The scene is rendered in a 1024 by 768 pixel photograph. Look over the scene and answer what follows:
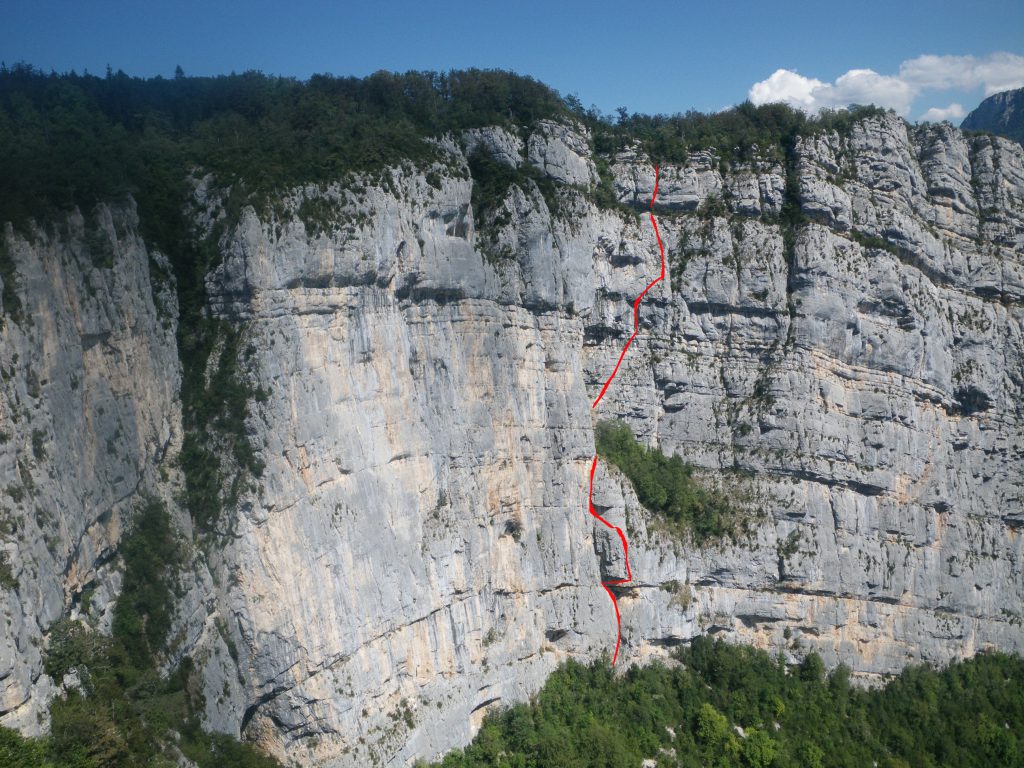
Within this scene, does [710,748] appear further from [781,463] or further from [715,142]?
[715,142]

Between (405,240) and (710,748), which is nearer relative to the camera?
(405,240)

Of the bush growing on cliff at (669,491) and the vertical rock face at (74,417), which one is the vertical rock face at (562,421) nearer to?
the vertical rock face at (74,417)

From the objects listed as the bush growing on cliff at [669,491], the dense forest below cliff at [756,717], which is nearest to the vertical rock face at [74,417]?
the dense forest below cliff at [756,717]

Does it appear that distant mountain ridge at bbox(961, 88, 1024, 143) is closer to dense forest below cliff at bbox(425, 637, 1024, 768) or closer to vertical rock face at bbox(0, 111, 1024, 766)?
vertical rock face at bbox(0, 111, 1024, 766)

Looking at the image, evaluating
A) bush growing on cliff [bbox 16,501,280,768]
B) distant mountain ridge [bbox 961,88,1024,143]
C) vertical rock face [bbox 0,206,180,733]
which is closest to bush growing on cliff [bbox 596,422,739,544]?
bush growing on cliff [bbox 16,501,280,768]

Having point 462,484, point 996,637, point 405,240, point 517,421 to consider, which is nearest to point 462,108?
point 405,240
